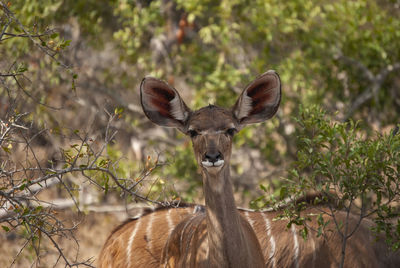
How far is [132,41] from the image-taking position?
647cm

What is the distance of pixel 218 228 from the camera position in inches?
112

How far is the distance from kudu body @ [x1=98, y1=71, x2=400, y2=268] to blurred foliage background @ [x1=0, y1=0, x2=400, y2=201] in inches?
66.4

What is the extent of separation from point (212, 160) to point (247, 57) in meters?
4.01

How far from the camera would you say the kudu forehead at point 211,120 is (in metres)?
2.93

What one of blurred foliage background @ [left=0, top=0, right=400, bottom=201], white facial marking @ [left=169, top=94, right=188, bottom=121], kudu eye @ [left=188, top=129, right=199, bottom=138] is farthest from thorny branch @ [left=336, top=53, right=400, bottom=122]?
kudu eye @ [left=188, top=129, right=199, bottom=138]

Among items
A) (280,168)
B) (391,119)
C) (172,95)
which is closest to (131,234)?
(172,95)

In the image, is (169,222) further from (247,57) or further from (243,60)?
(247,57)

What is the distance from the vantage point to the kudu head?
116 inches

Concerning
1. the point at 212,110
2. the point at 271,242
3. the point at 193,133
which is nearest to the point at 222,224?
the point at 193,133

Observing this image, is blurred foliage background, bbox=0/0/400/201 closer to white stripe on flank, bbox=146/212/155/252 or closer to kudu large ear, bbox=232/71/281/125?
white stripe on flank, bbox=146/212/155/252

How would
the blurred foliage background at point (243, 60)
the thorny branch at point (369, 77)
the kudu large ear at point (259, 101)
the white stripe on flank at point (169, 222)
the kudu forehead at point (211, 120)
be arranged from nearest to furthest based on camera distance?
1. the kudu forehead at point (211, 120)
2. the kudu large ear at point (259, 101)
3. the white stripe on flank at point (169, 222)
4. the blurred foliage background at point (243, 60)
5. the thorny branch at point (369, 77)

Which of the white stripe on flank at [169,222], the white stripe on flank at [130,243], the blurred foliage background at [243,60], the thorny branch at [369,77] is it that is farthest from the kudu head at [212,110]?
the thorny branch at [369,77]

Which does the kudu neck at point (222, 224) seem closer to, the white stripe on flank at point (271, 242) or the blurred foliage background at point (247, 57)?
the white stripe on flank at point (271, 242)

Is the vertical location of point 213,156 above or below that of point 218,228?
above
